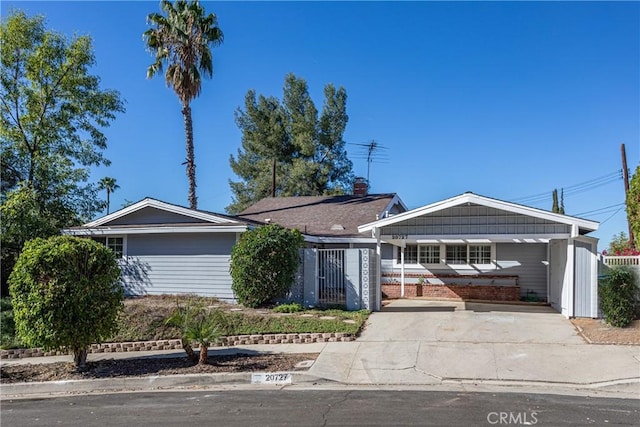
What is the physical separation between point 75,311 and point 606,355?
32.5 feet

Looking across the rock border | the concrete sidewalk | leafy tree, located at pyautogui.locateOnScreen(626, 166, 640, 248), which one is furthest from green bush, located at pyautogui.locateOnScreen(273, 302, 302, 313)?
leafy tree, located at pyautogui.locateOnScreen(626, 166, 640, 248)

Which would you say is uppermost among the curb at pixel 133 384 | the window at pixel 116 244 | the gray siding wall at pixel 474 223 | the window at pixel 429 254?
the gray siding wall at pixel 474 223

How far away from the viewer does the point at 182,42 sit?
2295cm

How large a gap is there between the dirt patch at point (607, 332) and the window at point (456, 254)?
6964 millimetres

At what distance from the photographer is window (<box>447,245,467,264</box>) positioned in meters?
19.2

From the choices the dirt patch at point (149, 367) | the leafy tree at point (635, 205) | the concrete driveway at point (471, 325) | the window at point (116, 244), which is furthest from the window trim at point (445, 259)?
the dirt patch at point (149, 367)

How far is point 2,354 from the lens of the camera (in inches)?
444

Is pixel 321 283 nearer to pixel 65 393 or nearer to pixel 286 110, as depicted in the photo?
pixel 65 393

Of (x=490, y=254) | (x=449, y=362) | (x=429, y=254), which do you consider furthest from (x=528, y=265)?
(x=449, y=362)

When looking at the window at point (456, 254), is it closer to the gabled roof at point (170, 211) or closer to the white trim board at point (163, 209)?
the gabled roof at point (170, 211)

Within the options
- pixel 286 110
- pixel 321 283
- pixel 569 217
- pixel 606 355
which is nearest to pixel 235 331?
pixel 321 283

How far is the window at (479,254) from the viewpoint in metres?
18.8

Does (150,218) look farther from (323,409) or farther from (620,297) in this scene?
(620,297)

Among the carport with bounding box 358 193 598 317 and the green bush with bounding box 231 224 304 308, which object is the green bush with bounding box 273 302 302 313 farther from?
the carport with bounding box 358 193 598 317
